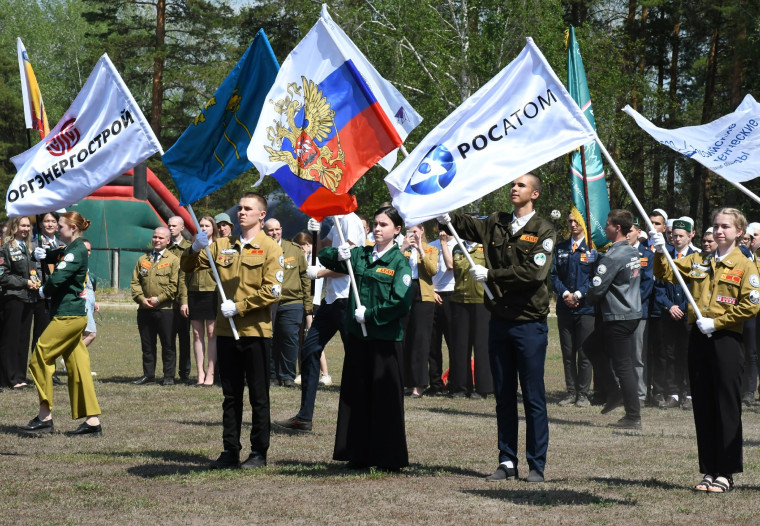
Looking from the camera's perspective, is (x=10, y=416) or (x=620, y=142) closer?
(x=10, y=416)

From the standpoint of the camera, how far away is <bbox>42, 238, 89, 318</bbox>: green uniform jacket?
10.0 meters

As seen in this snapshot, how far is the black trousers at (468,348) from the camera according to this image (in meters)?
13.9

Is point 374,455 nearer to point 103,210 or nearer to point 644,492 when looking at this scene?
point 644,492

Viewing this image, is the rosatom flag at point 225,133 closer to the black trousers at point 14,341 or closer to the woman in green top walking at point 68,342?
the woman in green top walking at point 68,342

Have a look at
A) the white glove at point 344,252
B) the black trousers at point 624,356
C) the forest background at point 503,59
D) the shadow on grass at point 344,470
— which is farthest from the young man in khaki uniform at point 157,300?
the forest background at point 503,59

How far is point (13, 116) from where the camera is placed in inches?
1850

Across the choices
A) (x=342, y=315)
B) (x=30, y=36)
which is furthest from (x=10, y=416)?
(x=30, y=36)

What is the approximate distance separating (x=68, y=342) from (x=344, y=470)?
329 cm

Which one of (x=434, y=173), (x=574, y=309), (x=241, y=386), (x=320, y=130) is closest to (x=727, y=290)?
(x=434, y=173)

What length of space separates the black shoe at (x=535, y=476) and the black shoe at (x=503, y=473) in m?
0.15

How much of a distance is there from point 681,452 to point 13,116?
140 ft

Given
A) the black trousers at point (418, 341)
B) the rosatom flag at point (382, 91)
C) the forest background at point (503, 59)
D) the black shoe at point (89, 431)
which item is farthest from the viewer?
the forest background at point (503, 59)

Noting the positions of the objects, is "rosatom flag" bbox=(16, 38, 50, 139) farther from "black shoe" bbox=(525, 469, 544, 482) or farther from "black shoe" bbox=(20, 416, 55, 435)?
"black shoe" bbox=(525, 469, 544, 482)

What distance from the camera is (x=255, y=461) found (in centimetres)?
846
